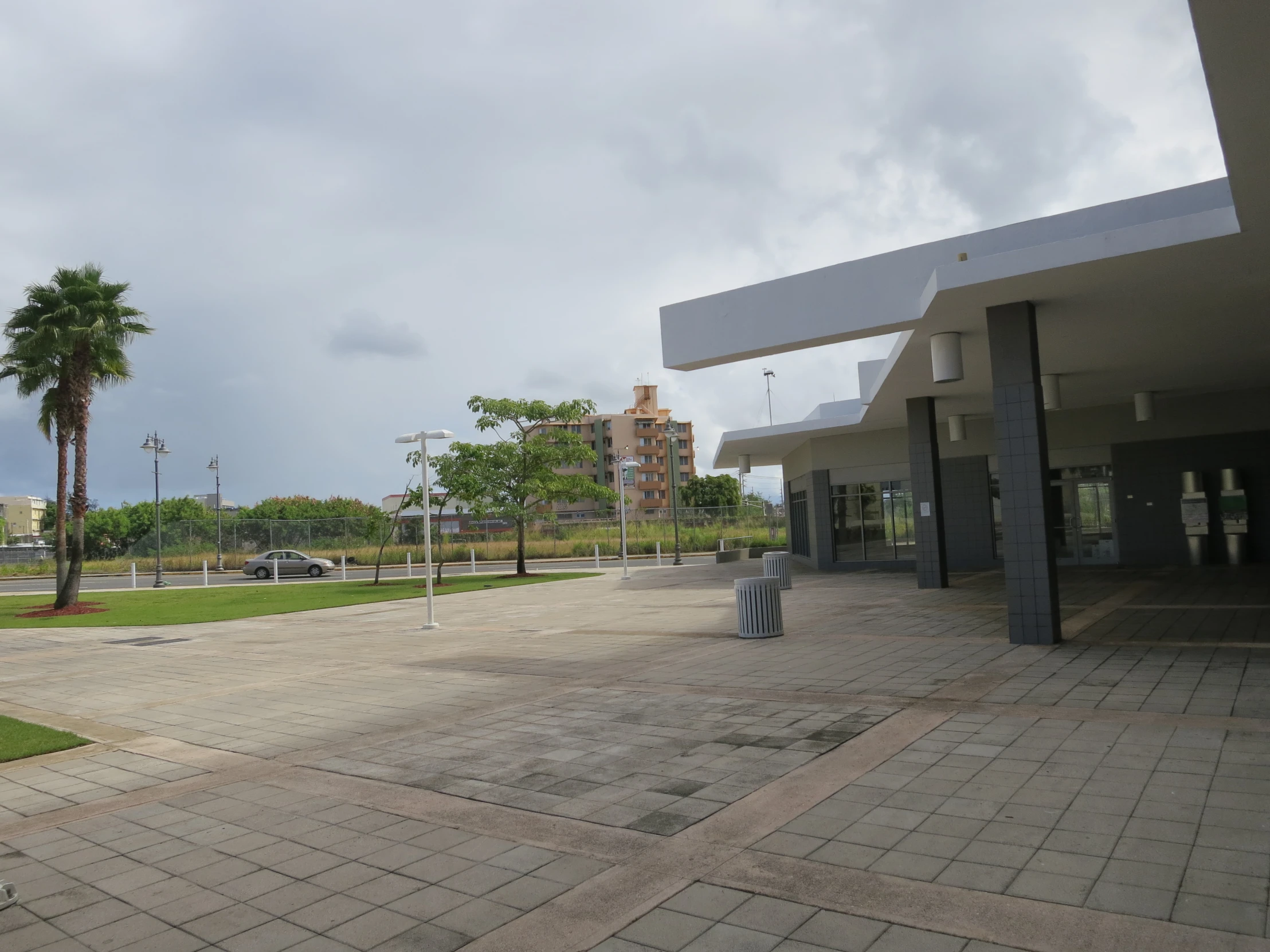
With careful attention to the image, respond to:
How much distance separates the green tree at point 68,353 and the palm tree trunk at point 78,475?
17mm

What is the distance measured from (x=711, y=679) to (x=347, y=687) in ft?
14.2

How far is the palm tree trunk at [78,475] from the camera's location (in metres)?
23.3

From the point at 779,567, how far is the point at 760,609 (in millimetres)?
7515

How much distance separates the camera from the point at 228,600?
85.0 feet

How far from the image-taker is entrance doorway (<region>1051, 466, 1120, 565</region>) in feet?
77.4

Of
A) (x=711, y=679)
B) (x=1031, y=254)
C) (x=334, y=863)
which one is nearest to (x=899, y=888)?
(x=334, y=863)

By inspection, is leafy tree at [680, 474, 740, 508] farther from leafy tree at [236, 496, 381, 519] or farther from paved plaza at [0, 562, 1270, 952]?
paved plaza at [0, 562, 1270, 952]

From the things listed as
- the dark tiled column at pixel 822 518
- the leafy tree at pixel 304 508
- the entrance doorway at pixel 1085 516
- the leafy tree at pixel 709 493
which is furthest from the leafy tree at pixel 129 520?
the entrance doorway at pixel 1085 516

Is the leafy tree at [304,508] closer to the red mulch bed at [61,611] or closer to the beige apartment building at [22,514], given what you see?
the red mulch bed at [61,611]

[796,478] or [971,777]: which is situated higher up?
[796,478]

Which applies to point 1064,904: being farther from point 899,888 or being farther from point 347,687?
point 347,687

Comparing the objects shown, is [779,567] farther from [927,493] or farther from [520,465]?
[520,465]

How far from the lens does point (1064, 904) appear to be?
377cm

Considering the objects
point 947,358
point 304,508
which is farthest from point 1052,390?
point 304,508
